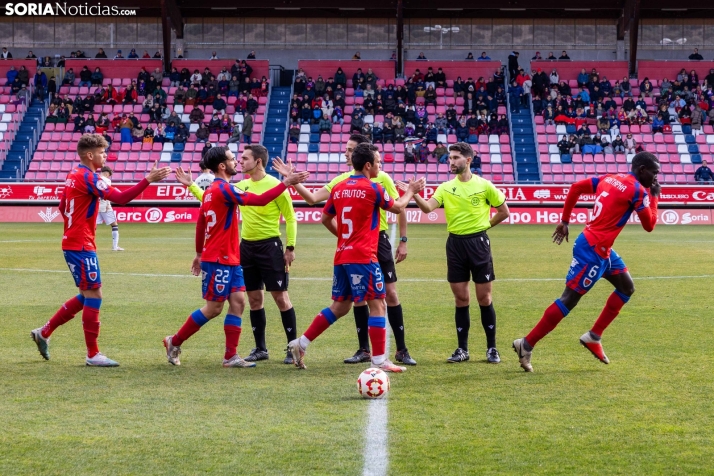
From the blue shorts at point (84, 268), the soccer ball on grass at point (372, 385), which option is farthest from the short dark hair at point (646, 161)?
the blue shorts at point (84, 268)

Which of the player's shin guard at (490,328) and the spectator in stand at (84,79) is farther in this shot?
the spectator in stand at (84,79)

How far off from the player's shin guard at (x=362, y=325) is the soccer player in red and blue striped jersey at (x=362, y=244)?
35.2 inches

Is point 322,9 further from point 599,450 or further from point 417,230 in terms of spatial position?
point 599,450

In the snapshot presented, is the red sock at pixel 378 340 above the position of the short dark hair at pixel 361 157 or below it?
below

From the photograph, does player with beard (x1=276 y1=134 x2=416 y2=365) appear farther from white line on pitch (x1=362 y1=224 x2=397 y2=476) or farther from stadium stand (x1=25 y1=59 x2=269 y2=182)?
stadium stand (x1=25 y1=59 x2=269 y2=182)

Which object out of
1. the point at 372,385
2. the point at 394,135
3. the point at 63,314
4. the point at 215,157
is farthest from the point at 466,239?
the point at 394,135

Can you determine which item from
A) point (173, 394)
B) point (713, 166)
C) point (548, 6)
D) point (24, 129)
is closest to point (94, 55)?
point (24, 129)

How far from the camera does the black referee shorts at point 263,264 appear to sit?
28.2ft

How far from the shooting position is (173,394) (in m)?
6.91

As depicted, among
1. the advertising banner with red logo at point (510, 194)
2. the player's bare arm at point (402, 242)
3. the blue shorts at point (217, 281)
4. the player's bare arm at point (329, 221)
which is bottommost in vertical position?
the advertising banner with red logo at point (510, 194)

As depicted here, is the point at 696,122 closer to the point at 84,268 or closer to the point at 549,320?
the point at 549,320

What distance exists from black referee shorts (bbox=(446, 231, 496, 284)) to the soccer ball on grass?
1.94 metres

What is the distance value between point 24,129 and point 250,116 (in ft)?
38.1

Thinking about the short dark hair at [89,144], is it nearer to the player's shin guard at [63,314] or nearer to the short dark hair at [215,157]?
the short dark hair at [215,157]
